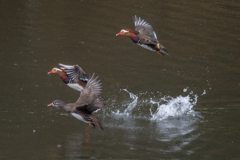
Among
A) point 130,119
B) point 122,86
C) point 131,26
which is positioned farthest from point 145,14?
point 130,119

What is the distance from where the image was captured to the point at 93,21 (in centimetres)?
1185

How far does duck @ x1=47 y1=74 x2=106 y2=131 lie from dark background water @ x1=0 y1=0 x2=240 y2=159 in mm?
462

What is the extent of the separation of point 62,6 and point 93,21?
154 cm

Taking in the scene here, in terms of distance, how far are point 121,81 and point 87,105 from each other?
8.75 ft

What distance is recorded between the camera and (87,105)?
611cm

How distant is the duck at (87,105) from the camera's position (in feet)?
19.9

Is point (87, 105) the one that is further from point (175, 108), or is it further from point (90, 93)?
point (175, 108)

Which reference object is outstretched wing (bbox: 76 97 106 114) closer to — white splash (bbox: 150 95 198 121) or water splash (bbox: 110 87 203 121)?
water splash (bbox: 110 87 203 121)

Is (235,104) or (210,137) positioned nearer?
(210,137)

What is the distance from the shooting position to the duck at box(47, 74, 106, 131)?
19.9ft

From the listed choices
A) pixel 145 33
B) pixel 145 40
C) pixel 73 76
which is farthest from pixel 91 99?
pixel 145 33

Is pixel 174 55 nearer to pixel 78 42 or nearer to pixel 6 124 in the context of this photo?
pixel 78 42

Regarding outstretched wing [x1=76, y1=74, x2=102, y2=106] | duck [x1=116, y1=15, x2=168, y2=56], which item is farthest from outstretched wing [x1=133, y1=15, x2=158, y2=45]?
outstretched wing [x1=76, y1=74, x2=102, y2=106]

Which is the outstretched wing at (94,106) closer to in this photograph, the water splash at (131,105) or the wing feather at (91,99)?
the wing feather at (91,99)
